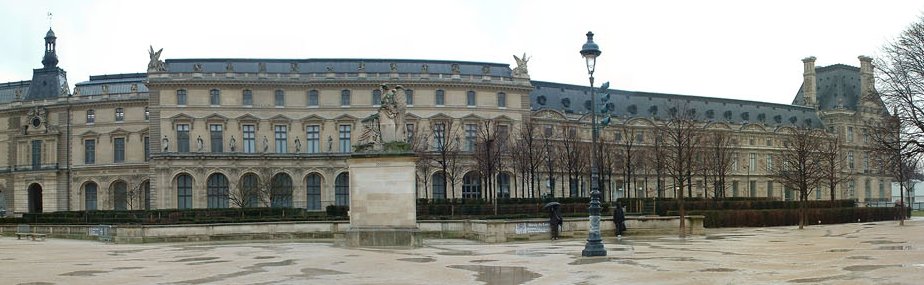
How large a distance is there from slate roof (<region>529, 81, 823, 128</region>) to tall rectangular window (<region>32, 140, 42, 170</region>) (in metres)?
53.0

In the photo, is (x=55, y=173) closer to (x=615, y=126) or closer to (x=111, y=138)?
(x=111, y=138)

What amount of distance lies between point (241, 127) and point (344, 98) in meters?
10.2

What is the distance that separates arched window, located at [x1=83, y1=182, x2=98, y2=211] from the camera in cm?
10283

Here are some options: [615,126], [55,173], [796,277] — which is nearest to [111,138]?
[55,173]

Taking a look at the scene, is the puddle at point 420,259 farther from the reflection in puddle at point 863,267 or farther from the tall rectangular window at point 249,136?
the tall rectangular window at point 249,136

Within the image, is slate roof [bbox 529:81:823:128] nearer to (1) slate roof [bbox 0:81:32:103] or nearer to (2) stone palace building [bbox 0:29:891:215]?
(2) stone palace building [bbox 0:29:891:215]

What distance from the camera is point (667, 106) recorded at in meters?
120

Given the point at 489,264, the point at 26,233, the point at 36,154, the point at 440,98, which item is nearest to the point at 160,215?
the point at 26,233

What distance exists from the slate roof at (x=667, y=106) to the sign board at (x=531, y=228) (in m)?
64.8

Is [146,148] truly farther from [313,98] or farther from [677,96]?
[677,96]

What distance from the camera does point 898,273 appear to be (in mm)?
21500

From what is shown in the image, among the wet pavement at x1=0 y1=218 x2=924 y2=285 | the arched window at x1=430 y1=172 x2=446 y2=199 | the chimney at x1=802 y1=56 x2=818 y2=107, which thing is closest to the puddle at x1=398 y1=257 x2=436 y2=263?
the wet pavement at x1=0 y1=218 x2=924 y2=285

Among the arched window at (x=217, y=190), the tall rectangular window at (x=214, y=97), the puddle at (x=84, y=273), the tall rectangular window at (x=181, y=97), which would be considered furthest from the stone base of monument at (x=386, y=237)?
the tall rectangular window at (x=181, y=97)

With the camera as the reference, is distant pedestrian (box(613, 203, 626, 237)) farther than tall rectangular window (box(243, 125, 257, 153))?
No
